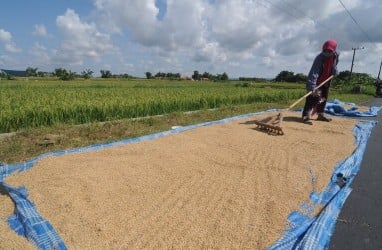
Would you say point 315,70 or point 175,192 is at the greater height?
point 315,70

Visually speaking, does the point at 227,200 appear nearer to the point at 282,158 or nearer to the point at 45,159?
the point at 282,158

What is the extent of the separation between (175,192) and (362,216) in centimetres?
158

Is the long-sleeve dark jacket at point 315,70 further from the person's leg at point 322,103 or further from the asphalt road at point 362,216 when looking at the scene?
the asphalt road at point 362,216

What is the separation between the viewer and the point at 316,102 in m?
6.79

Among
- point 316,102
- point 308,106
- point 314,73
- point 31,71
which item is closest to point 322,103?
point 316,102

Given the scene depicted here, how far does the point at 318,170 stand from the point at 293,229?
1.48 meters

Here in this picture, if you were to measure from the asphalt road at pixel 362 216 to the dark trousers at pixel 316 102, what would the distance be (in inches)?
122

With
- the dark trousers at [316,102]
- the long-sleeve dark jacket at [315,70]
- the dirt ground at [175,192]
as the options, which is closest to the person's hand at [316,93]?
the dark trousers at [316,102]

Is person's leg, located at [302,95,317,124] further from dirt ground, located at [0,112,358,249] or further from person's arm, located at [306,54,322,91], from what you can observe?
dirt ground, located at [0,112,358,249]

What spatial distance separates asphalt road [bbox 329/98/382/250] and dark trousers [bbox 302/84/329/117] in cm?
311

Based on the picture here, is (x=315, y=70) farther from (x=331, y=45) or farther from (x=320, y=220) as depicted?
(x=320, y=220)

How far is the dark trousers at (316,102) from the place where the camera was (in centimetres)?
667

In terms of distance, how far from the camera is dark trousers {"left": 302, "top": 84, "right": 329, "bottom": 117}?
6.67 metres

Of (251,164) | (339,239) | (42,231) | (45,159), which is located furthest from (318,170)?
(45,159)
